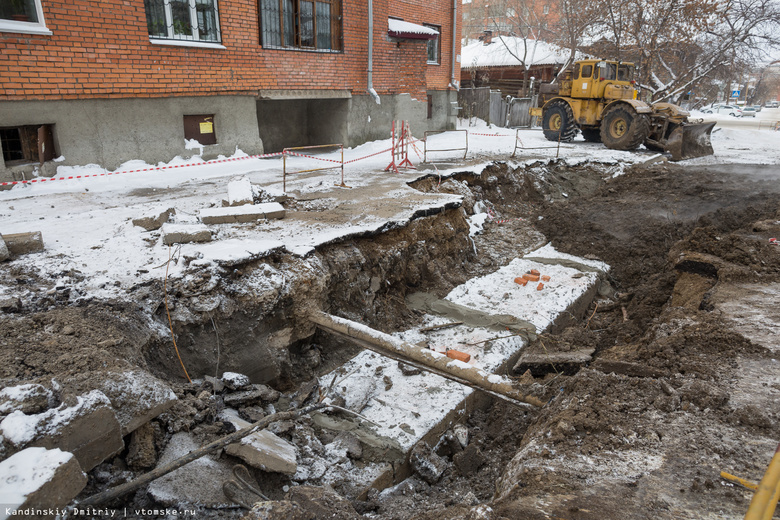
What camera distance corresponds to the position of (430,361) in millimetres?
4148

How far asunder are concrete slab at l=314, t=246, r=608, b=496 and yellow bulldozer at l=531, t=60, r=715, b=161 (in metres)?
6.90

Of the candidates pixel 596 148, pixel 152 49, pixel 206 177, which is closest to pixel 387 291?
pixel 206 177

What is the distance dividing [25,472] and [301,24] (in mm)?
11772

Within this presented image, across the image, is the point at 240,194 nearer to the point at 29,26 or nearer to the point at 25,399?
the point at 29,26

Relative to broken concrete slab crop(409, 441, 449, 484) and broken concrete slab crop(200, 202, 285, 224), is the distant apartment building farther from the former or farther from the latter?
broken concrete slab crop(409, 441, 449, 484)

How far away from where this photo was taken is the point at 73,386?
9.64 feet

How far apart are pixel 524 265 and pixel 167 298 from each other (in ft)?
19.3

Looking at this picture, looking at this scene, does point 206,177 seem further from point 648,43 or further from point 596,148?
point 648,43

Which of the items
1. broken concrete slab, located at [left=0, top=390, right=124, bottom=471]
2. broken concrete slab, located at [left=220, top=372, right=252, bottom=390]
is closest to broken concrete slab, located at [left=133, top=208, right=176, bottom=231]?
broken concrete slab, located at [left=220, top=372, right=252, bottom=390]

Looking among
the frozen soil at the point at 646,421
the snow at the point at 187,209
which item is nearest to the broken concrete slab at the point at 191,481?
the frozen soil at the point at 646,421

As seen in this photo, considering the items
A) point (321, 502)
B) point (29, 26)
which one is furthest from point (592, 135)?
point (321, 502)

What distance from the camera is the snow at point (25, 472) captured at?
217cm

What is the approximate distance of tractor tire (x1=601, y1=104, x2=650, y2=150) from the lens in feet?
47.0

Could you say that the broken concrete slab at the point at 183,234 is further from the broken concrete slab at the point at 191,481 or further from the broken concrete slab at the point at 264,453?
the broken concrete slab at the point at 264,453
